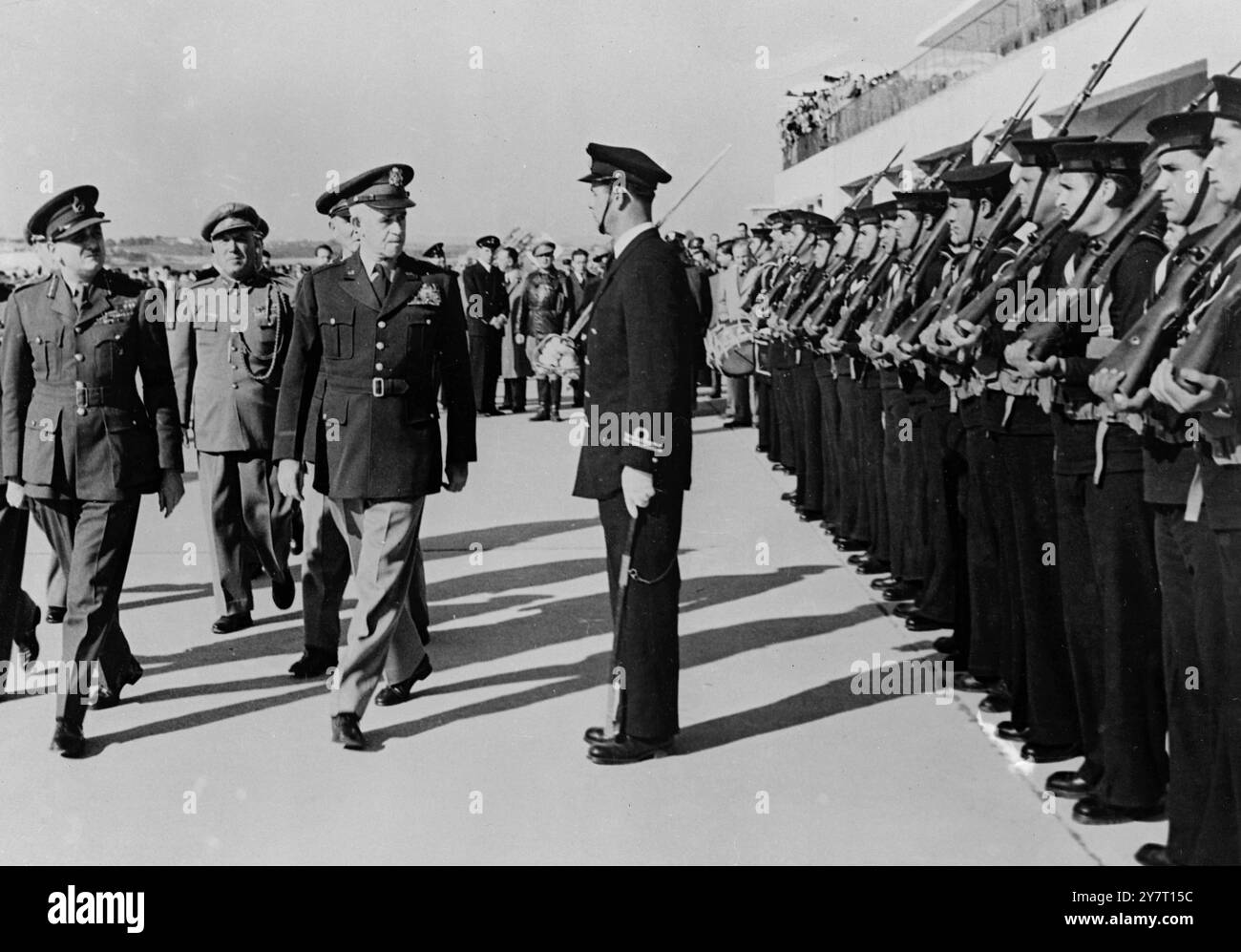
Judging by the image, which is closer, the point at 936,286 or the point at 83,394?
the point at 83,394

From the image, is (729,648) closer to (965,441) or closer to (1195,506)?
(965,441)

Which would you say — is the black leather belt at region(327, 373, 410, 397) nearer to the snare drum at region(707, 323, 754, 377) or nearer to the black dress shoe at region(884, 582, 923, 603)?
the black dress shoe at region(884, 582, 923, 603)

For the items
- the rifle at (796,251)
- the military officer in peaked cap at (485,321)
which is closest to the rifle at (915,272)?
the rifle at (796,251)

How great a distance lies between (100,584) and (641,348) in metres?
2.44

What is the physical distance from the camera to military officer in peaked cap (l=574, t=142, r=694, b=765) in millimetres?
5230

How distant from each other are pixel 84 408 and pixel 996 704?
156 inches

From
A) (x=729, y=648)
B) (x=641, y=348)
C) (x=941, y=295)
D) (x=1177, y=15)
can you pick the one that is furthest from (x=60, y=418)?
(x=1177, y=15)

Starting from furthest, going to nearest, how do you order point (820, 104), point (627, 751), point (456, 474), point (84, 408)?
1. point (820, 104)
2. point (456, 474)
3. point (84, 408)
4. point (627, 751)

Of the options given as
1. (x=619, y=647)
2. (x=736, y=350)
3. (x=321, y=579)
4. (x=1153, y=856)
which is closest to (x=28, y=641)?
(x=321, y=579)

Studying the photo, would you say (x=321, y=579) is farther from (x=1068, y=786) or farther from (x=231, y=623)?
(x=1068, y=786)

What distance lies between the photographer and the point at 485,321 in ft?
61.1

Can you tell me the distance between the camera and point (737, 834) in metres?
4.62

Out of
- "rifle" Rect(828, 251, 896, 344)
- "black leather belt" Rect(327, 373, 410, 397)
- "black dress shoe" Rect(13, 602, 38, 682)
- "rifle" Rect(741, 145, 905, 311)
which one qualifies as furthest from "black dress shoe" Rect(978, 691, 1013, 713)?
"black dress shoe" Rect(13, 602, 38, 682)

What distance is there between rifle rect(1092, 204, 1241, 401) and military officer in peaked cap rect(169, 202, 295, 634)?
496 centimetres
